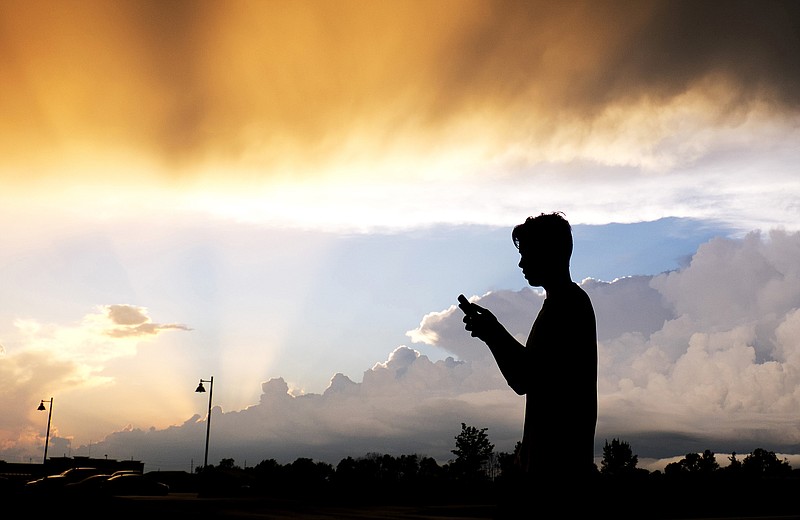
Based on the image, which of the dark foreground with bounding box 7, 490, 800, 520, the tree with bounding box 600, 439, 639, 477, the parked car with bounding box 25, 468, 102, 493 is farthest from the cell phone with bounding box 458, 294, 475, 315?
the tree with bounding box 600, 439, 639, 477

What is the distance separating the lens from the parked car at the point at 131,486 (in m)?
40.9

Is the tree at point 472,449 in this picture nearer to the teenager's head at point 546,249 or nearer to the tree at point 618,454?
the tree at point 618,454

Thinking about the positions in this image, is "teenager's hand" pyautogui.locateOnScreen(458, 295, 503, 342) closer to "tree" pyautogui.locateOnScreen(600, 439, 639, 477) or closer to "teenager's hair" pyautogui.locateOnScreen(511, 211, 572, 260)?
"teenager's hair" pyautogui.locateOnScreen(511, 211, 572, 260)

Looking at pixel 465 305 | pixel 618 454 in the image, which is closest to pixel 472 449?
pixel 618 454

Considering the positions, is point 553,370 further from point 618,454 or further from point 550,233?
point 618,454

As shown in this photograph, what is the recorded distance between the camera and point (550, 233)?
10.3 ft

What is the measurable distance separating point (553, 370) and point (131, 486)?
42.6 metres

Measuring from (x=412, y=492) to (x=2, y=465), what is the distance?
74.1 metres

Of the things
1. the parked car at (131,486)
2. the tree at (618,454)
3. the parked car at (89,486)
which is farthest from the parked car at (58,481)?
the tree at (618,454)

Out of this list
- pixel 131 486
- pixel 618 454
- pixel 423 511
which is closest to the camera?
pixel 423 511

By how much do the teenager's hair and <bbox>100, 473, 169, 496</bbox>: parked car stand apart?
4186 cm

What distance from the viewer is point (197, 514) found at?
23844 mm

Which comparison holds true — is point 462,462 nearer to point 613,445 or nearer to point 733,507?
point 613,445

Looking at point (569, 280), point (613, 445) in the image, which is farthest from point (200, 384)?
point (613, 445)
